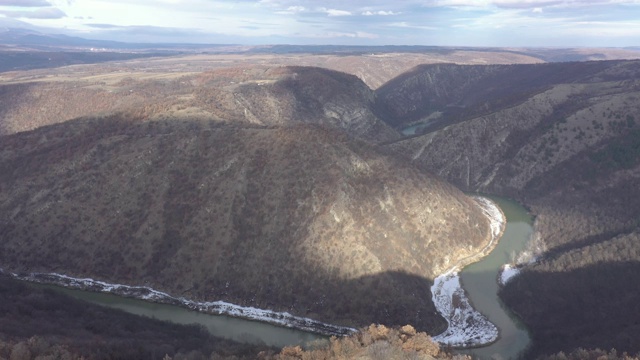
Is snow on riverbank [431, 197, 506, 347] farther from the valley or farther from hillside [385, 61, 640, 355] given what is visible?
hillside [385, 61, 640, 355]

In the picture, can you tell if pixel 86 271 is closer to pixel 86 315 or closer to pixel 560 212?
pixel 86 315

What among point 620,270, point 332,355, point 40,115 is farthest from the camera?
point 40,115

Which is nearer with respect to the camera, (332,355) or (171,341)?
(332,355)

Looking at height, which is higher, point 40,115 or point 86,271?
point 40,115

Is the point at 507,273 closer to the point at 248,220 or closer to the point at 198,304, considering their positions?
the point at 248,220

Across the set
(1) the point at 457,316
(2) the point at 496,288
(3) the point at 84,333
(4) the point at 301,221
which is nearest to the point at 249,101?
(4) the point at 301,221

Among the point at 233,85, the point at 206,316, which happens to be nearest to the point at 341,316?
the point at 206,316

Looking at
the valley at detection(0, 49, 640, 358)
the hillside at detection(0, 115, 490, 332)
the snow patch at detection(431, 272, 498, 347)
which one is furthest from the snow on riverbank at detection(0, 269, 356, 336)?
the snow patch at detection(431, 272, 498, 347)
